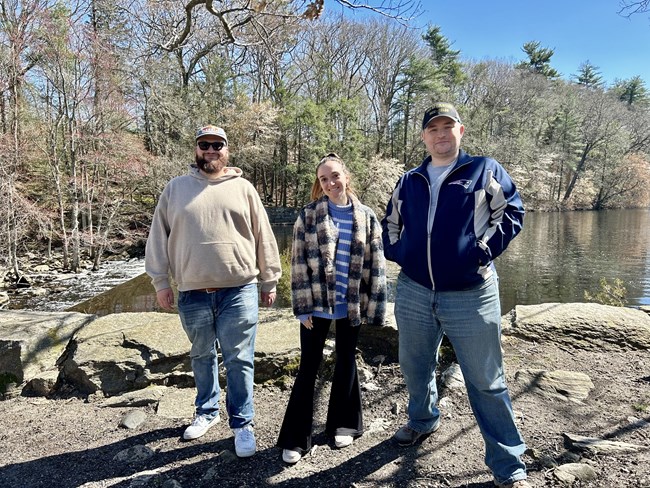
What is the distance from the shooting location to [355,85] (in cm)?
3566

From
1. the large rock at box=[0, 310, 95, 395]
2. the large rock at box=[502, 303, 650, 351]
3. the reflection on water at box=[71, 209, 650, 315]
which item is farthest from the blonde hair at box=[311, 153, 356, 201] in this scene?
the reflection on water at box=[71, 209, 650, 315]

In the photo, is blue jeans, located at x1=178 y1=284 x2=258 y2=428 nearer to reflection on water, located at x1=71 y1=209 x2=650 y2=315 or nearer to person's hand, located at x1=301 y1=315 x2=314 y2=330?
person's hand, located at x1=301 y1=315 x2=314 y2=330

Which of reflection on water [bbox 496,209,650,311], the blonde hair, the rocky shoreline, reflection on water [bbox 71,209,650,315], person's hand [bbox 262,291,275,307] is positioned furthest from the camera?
reflection on water [bbox 496,209,650,311]

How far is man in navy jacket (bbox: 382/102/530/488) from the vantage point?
197 centimetres

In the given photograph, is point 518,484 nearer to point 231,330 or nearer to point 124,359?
point 231,330

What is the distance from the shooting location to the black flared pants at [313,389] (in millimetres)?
2334

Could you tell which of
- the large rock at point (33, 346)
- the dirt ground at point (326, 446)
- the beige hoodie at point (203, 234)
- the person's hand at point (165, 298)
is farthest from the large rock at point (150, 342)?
the beige hoodie at point (203, 234)

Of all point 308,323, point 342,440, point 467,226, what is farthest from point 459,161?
point 342,440

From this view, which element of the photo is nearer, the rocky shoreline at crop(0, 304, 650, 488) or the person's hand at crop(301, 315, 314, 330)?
the rocky shoreline at crop(0, 304, 650, 488)

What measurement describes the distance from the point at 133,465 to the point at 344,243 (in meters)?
1.71

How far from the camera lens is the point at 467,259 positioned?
A: 1971 mm

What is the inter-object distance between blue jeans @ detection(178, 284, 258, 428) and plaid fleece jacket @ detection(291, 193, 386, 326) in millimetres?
350

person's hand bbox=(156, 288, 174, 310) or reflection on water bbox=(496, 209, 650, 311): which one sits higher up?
person's hand bbox=(156, 288, 174, 310)

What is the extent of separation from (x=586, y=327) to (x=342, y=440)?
271cm
